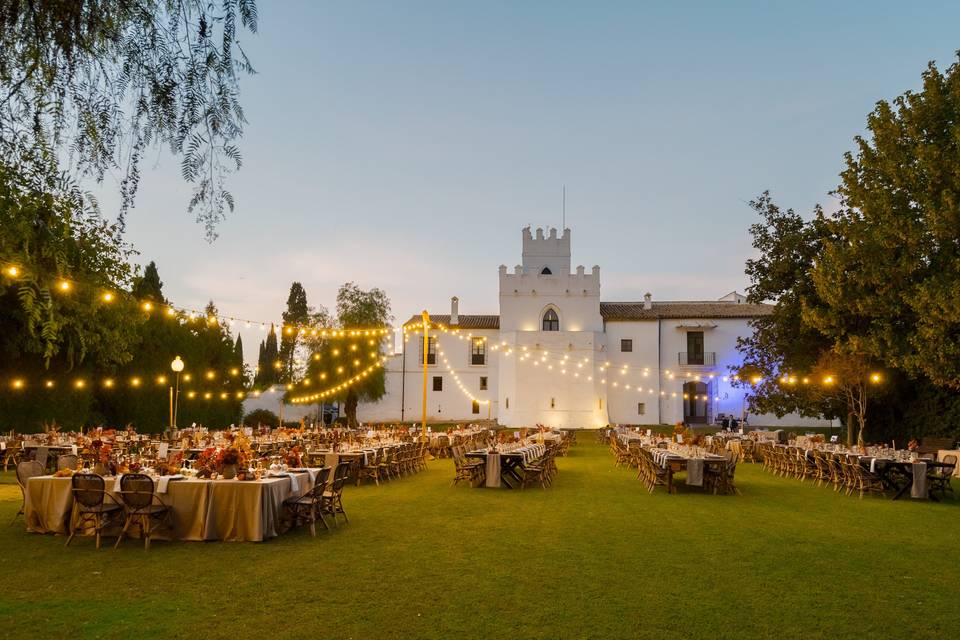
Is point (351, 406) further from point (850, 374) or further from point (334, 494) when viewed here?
point (334, 494)

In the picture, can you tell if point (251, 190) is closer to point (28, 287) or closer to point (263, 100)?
point (263, 100)

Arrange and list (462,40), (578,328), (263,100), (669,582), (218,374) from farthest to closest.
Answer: (578,328) → (218,374) → (669,582) → (462,40) → (263,100)

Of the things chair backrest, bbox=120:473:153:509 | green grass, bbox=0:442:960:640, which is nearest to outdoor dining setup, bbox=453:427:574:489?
green grass, bbox=0:442:960:640

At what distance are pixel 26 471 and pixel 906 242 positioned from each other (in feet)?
60.9

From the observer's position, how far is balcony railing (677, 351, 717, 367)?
129 ft

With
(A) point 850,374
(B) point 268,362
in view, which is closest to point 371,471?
(A) point 850,374

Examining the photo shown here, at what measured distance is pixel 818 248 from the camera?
899 inches

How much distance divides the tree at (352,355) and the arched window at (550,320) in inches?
363

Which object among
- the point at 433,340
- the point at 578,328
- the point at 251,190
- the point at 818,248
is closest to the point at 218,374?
the point at 433,340

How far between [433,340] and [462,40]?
116ft

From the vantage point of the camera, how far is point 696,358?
1558 inches

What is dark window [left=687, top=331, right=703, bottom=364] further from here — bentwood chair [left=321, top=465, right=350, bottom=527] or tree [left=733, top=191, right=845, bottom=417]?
bentwood chair [left=321, top=465, right=350, bottom=527]

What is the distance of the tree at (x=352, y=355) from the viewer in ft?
112

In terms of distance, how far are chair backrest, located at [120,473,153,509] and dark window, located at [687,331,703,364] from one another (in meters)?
35.4
